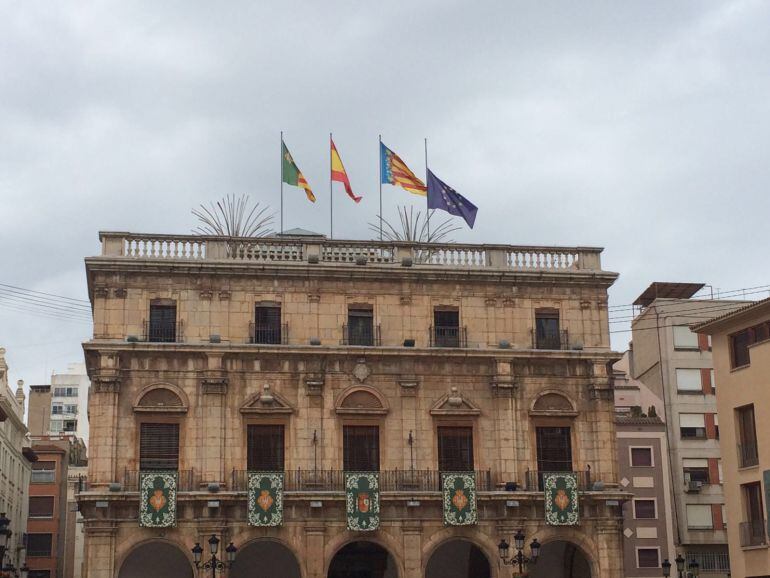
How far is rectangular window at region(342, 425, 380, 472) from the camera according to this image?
47.9m

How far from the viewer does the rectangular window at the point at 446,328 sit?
164 feet

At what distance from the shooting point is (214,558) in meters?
41.8

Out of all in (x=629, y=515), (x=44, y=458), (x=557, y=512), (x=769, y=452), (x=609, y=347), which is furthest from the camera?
(x=44, y=458)

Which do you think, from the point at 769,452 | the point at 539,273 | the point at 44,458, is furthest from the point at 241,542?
the point at 44,458

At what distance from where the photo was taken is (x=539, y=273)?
50.6 m

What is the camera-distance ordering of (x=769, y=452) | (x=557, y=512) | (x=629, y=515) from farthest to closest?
1. (x=629, y=515)
2. (x=557, y=512)
3. (x=769, y=452)

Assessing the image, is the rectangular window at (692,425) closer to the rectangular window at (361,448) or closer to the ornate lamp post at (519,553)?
the ornate lamp post at (519,553)

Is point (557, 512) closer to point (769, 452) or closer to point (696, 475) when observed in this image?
point (769, 452)

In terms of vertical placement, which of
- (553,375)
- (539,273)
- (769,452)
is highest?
(539,273)

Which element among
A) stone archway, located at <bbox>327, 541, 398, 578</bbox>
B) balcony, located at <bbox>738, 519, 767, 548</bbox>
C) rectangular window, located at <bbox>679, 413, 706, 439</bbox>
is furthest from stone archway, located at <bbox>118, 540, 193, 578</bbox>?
rectangular window, located at <bbox>679, 413, 706, 439</bbox>

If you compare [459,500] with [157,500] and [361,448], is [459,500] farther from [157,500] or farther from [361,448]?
[157,500]

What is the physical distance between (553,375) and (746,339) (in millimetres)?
7758

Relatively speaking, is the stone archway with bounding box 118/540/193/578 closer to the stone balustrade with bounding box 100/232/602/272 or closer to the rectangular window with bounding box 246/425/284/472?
the rectangular window with bounding box 246/425/284/472

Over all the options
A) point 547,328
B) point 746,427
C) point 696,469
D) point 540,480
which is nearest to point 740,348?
point 746,427
